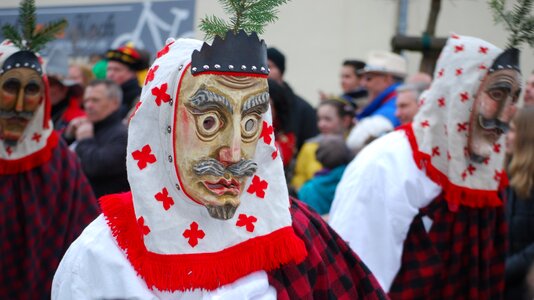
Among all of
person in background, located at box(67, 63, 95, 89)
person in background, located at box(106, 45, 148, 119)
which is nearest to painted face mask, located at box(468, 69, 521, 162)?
person in background, located at box(106, 45, 148, 119)

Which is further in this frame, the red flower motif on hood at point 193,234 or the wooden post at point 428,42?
the wooden post at point 428,42

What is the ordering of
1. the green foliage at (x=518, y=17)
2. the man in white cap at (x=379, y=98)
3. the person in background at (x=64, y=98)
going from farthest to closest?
the person in background at (x=64, y=98)
the man in white cap at (x=379, y=98)
the green foliage at (x=518, y=17)

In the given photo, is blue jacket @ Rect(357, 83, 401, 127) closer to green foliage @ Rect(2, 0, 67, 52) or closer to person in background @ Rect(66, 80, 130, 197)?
person in background @ Rect(66, 80, 130, 197)

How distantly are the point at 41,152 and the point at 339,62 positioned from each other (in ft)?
18.2

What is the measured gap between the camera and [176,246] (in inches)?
129

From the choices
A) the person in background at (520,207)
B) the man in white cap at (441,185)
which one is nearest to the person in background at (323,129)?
the person in background at (520,207)

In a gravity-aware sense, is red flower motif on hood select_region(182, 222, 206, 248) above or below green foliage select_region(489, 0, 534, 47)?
below

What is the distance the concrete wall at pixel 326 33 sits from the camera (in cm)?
999

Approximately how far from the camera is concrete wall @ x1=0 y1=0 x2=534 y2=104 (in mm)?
9992

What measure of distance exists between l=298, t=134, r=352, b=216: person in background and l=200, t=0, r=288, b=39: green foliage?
3.04 metres

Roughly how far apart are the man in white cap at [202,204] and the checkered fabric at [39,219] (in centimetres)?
218

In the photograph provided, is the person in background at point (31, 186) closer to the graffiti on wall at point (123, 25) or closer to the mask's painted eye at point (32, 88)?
the mask's painted eye at point (32, 88)

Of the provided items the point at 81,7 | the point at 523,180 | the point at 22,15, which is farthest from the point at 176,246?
the point at 81,7

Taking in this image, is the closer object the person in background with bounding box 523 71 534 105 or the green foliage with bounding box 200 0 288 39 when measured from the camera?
the green foliage with bounding box 200 0 288 39
